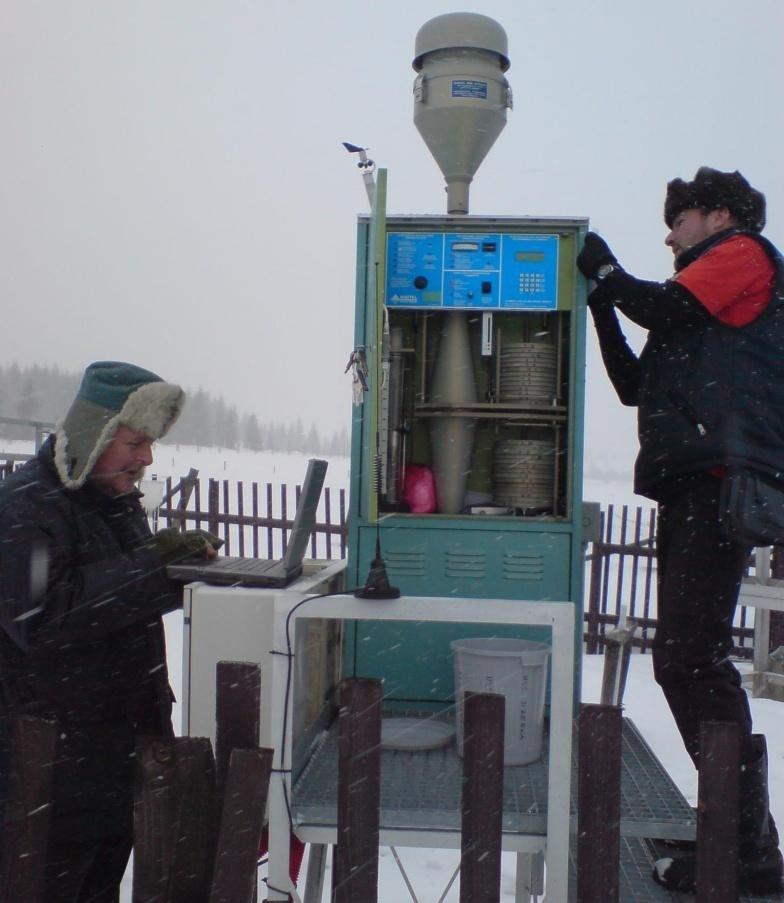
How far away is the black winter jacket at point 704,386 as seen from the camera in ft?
7.54

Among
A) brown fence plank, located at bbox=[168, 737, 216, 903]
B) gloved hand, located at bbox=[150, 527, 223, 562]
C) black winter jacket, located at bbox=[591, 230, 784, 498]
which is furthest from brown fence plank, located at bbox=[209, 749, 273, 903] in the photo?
black winter jacket, located at bbox=[591, 230, 784, 498]

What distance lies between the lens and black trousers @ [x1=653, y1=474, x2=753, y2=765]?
7.38 feet

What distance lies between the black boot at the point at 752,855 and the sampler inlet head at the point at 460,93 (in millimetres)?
2355

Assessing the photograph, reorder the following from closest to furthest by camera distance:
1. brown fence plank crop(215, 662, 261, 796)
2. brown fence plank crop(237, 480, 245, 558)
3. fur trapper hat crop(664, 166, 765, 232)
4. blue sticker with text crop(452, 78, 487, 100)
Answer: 1. brown fence plank crop(215, 662, 261, 796)
2. fur trapper hat crop(664, 166, 765, 232)
3. blue sticker with text crop(452, 78, 487, 100)
4. brown fence plank crop(237, 480, 245, 558)

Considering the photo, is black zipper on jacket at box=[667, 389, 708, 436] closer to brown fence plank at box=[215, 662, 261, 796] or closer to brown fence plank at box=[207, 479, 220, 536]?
brown fence plank at box=[215, 662, 261, 796]

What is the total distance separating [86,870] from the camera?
7.06 ft

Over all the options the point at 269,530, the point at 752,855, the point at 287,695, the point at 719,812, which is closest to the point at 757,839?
the point at 752,855

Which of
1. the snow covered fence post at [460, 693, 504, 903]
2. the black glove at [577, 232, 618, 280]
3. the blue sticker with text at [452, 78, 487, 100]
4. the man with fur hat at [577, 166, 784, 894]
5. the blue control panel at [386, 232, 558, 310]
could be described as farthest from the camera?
the blue sticker with text at [452, 78, 487, 100]

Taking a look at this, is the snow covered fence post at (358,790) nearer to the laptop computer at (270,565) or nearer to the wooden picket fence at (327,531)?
the laptop computer at (270,565)

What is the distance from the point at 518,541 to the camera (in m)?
3.19

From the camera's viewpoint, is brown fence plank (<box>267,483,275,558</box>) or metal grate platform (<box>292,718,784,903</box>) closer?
metal grate platform (<box>292,718,784,903</box>)

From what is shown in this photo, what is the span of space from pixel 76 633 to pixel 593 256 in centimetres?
192

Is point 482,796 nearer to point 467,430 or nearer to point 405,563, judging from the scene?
point 405,563

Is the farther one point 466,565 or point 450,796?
point 466,565
